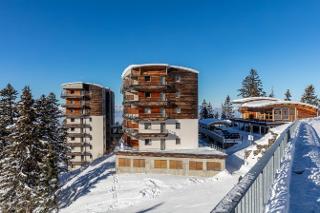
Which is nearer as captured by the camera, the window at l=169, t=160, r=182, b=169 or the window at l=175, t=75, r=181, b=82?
the window at l=169, t=160, r=182, b=169

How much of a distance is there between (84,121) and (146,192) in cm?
4088

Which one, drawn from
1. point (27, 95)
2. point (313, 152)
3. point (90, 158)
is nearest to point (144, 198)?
point (27, 95)

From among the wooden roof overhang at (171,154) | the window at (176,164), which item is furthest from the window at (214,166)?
the window at (176,164)

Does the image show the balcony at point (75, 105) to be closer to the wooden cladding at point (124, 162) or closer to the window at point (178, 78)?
the window at point (178, 78)

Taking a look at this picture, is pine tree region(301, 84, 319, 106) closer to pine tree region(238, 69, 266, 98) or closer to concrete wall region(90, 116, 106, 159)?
pine tree region(238, 69, 266, 98)

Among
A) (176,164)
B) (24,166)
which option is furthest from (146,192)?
(24,166)

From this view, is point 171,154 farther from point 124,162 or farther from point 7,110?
point 7,110

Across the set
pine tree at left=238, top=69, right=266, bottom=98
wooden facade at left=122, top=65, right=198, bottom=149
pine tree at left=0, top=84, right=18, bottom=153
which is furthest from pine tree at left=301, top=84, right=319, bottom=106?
pine tree at left=0, top=84, right=18, bottom=153

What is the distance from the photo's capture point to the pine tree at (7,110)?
37.5m

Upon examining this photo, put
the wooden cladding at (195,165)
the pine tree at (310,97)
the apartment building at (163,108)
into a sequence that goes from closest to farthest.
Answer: the wooden cladding at (195,165) → the apartment building at (163,108) → the pine tree at (310,97)

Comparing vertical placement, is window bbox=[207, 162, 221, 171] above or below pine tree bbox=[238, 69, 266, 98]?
below

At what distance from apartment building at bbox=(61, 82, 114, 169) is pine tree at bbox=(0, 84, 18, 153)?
20984 millimetres

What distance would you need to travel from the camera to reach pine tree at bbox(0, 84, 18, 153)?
123 feet

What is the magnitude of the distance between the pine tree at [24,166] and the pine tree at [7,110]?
1434 centimetres
